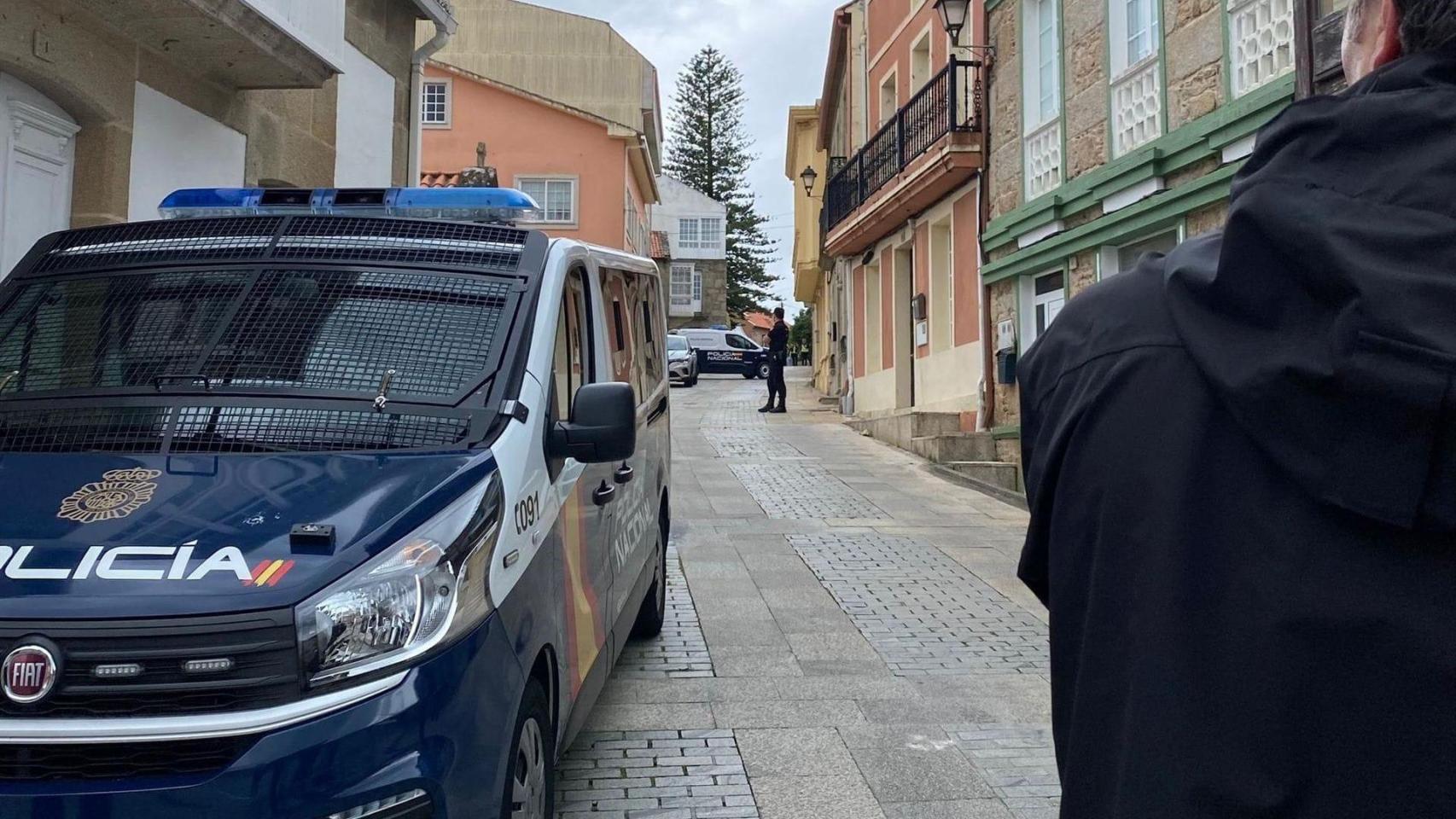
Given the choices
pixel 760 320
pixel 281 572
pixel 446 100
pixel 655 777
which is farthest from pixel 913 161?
pixel 760 320

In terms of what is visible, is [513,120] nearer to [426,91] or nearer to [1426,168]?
[426,91]

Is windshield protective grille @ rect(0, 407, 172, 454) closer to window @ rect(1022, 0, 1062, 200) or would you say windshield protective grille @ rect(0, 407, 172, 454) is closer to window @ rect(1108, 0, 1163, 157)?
window @ rect(1108, 0, 1163, 157)

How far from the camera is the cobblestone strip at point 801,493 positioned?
11375mm

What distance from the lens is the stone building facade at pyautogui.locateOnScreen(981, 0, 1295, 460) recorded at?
999cm

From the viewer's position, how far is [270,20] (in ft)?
26.1

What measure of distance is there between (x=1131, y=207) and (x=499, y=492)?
1007 cm

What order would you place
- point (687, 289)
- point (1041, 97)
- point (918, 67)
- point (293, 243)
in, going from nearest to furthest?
point (293, 243)
point (1041, 97)
point (918, 67)
point (687, 289)

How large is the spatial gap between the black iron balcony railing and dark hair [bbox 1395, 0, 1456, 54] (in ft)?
50.7

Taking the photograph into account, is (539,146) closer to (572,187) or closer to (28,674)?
(572,187)

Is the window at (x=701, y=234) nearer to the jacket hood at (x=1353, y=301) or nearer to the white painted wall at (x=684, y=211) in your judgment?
the white painted wall at (x=684, y=211)

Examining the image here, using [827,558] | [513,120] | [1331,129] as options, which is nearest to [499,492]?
[1331,129]

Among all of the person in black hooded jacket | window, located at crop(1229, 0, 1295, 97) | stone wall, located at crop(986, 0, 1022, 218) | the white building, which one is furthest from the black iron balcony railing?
the white building

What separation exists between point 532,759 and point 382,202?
2.44 meters

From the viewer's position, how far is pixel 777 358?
23.4m
